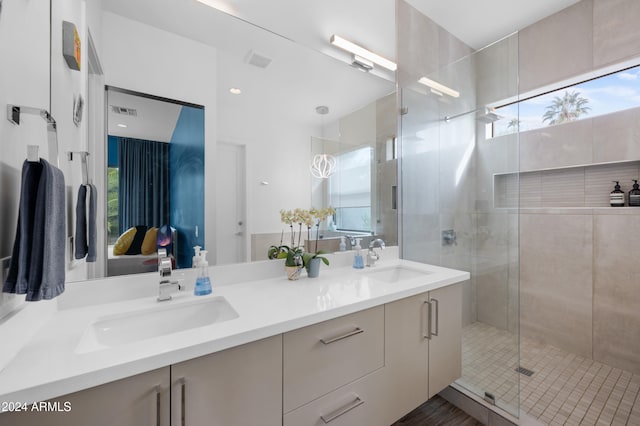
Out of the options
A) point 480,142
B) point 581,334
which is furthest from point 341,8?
point 581,334

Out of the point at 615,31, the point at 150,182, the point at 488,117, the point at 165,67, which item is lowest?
the point at 150,182

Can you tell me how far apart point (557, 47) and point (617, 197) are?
1.32 m

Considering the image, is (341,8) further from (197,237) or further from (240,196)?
(197,237)

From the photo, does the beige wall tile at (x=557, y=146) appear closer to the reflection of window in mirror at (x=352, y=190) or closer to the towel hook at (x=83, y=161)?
the reflection of window in mirror at (x=352, y=190)

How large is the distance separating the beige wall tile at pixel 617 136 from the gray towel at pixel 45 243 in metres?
3.17

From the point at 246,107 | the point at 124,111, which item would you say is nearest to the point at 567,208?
the point at 246,107

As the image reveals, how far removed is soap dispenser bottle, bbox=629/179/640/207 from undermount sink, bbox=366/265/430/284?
1655 millimetres

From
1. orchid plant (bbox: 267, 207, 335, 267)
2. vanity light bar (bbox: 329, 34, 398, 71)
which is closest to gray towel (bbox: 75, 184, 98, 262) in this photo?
orchid plant (bbox: 267, 207, 335, 267)

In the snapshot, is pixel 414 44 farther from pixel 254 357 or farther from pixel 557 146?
pixel 254 357

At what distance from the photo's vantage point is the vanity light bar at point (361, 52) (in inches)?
73.9

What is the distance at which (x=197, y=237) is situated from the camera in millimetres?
1294

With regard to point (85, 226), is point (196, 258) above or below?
below

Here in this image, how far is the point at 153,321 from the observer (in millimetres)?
1027

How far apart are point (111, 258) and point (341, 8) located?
1.98 m
